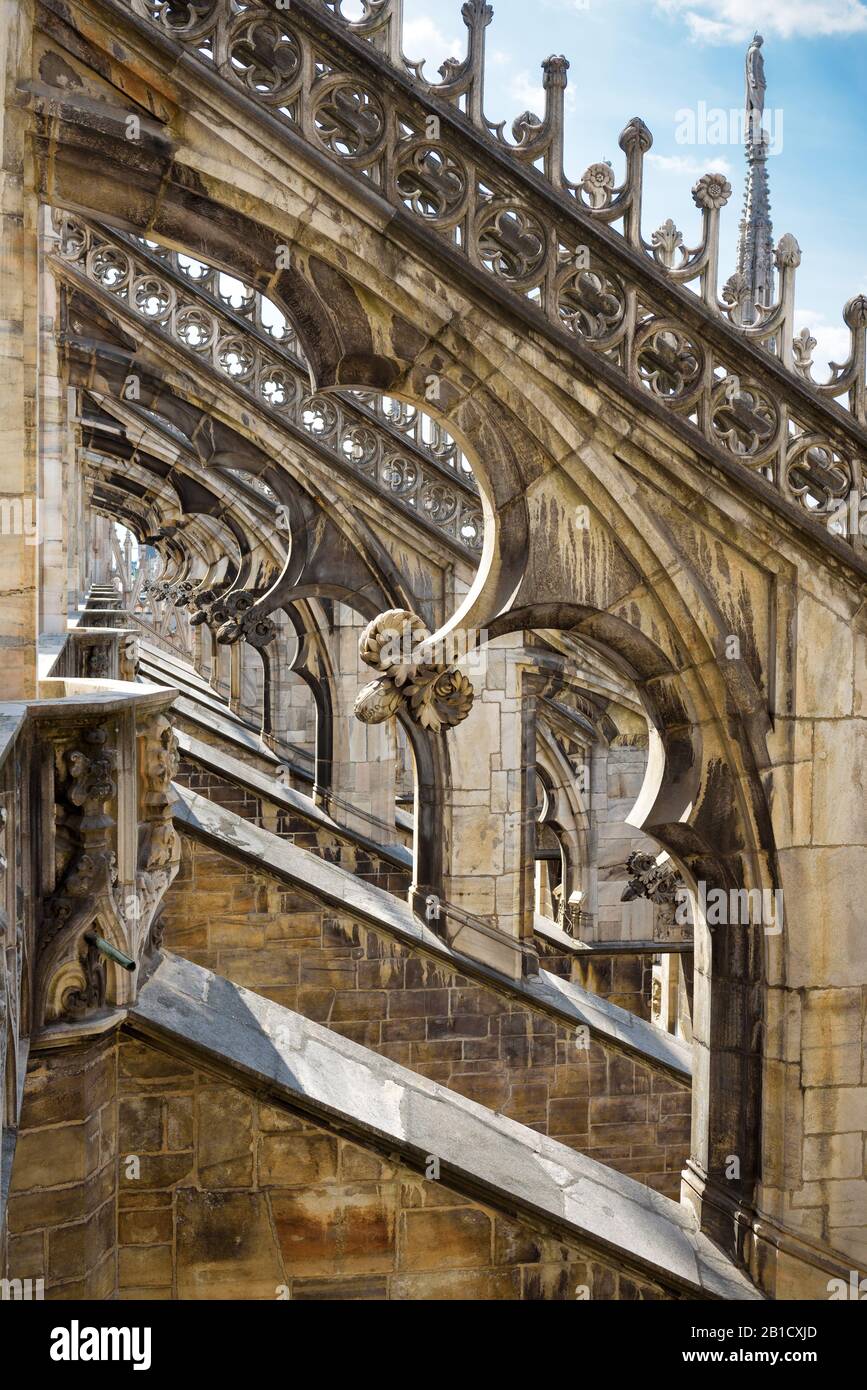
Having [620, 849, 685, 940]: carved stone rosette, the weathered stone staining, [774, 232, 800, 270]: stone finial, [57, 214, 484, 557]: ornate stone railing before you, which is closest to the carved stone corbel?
the weathered stone staining

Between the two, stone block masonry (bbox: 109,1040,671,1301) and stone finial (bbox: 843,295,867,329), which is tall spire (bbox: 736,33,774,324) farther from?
stone block masonry (bbox: 109,1040,671,1301)

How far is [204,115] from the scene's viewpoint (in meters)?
3.80

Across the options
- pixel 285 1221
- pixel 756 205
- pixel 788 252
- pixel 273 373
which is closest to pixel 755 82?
pixel 756 205

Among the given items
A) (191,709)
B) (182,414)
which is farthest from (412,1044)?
(191,709)

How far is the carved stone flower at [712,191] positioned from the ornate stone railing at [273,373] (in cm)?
534

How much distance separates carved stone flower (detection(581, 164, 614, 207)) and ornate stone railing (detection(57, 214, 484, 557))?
5.35 m

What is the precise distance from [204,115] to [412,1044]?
6365 mm

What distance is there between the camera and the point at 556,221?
164 inches

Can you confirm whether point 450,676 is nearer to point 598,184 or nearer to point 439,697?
point 439,697

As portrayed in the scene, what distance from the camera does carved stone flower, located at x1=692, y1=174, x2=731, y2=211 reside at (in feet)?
14.3
